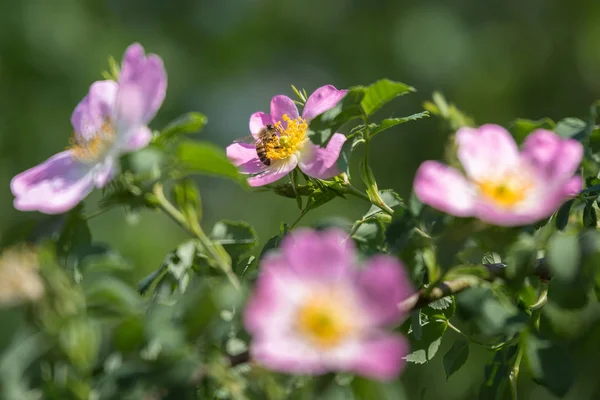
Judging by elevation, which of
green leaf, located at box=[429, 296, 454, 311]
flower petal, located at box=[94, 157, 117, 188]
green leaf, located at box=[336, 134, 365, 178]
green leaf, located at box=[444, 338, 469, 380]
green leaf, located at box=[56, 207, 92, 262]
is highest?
flower petal, located at box=[94, 157, 117, 188]

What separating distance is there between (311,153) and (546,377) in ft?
0.95

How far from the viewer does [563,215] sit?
72cm

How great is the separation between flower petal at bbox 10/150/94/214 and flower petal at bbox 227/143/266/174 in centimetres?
19

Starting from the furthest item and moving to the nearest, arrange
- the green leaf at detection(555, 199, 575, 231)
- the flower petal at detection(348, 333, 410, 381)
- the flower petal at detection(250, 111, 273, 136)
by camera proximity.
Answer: the flower petal at detection(250, 111, 273, 136)
the green leaf at detection(555, 199, 575, 231)
the flower petal at detection(348, 333, 410, 381)

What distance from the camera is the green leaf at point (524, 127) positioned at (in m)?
0.81

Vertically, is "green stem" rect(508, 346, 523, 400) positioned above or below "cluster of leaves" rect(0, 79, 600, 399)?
below

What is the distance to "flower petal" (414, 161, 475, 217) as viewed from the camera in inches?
22.8

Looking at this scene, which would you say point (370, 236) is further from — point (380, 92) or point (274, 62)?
point (274, 62)

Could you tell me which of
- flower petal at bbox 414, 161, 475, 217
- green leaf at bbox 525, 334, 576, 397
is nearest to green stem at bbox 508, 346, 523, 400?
green leaf at bbox 525, 334, 576, 397

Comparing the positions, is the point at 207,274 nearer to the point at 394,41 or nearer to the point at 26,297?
the point at 26,297

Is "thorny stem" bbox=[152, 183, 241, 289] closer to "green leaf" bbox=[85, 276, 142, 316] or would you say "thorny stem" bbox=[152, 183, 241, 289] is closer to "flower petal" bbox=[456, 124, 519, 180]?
"green leaf" bbox=[85, 276, 142, 316]

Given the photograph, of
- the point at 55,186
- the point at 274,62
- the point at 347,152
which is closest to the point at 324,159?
the point at 347,152

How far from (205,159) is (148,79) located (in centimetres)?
9

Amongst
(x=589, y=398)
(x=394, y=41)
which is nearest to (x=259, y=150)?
(x=589, y=398)
